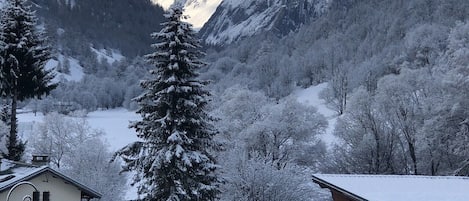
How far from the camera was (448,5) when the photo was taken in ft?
443

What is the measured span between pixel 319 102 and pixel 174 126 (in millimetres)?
80603

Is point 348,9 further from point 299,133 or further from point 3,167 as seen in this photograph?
point 3,167

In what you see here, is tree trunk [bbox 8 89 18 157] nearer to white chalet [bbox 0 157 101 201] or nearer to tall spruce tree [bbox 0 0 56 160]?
tall spruce tree [bbox 0 0 56 160]

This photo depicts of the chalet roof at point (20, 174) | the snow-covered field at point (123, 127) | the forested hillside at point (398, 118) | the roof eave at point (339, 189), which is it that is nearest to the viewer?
the roof eave at point (339, 189)

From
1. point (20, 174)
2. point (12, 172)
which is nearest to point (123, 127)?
point (12, 172)

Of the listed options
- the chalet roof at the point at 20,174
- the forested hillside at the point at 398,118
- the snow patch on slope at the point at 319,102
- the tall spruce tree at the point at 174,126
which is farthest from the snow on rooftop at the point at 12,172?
the snow patch on slope at the point at 319,102

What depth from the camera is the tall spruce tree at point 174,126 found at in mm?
21266

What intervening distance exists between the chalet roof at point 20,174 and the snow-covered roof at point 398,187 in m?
10.5

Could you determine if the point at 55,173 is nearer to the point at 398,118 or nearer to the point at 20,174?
the point at 20,174

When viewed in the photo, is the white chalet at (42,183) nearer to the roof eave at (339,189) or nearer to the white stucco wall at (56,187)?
the white stucco wall at (56,187)

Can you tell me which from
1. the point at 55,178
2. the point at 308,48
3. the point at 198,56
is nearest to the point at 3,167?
the point at 55,178

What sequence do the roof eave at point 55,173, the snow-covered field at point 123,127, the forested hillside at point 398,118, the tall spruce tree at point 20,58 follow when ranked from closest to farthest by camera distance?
1. the roof eave at point 55,173
2. the tall spruce tree at point 20,58
3. the forested hillside at point 398,118
4. the snow-covered field at point 123,127

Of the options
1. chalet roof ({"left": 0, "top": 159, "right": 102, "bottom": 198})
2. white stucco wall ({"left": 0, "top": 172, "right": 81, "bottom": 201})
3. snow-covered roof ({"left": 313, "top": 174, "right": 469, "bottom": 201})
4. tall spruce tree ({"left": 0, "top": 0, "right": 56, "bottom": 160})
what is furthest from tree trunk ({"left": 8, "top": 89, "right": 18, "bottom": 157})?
snow-covered roof ({"left": 313, "top": 174, "right": 469, "bottom": 201})

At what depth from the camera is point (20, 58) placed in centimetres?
2559
